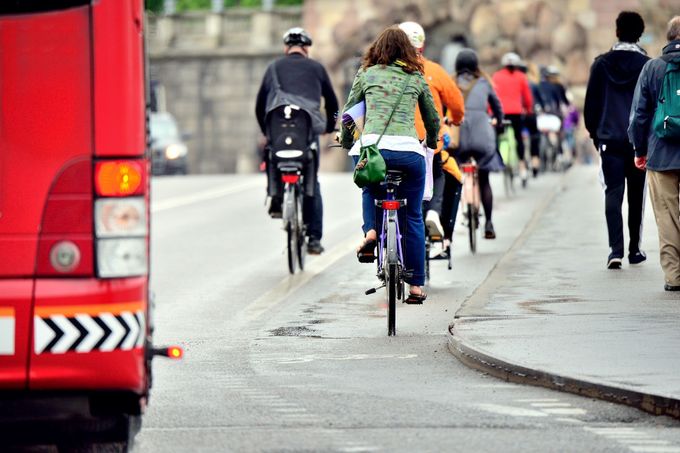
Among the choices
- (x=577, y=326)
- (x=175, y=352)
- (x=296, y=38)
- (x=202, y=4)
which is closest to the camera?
(x=175, y=352)

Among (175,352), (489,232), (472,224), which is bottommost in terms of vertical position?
(489,232)

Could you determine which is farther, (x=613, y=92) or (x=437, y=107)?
(x=613, y=92)

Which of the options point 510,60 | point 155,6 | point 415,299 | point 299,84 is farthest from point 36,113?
point 155,6

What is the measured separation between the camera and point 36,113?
6762 mm

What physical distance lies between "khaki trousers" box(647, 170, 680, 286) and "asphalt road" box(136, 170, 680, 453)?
4.80 feet

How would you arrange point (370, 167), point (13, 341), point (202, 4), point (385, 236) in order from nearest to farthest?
1. point (13, 341)
2. point (370, 167)
3. point (385, 236)
4. point (202, 4)

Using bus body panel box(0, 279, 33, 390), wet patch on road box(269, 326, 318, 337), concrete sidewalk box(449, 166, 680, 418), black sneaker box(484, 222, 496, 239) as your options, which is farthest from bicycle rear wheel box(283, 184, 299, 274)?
bus body panel box(0, 279, 33, 390)

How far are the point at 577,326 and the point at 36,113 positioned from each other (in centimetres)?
551

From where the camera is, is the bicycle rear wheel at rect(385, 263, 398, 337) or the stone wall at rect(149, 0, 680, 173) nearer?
the bicycle rear wheel at rect(385, 263, 398, 337)

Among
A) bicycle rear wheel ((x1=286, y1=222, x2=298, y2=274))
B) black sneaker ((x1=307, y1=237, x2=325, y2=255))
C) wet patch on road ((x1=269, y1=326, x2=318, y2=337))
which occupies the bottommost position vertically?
black sneaker ((x1=307, y1=237, x2=325, y2=255))

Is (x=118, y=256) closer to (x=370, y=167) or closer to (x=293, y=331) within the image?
(x=370, y=167)

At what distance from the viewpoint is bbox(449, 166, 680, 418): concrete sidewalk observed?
936 centimetres

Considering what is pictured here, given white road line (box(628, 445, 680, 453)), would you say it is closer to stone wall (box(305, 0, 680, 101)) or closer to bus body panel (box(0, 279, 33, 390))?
bus body panel (box(0, 279, 33, 390))

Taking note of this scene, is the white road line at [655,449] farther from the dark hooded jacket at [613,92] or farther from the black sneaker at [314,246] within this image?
the black sneaker at [314,246]
